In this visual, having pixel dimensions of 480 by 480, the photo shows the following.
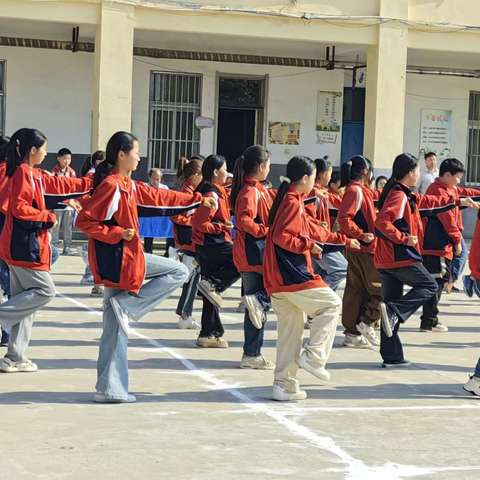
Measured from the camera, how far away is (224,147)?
2489 centimetres

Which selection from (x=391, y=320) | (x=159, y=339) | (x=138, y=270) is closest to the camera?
(x=138, y=270)

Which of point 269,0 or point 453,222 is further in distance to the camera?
point 269,0

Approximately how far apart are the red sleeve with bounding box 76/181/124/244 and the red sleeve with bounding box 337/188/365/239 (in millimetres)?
3291

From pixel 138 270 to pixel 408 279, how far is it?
288cm

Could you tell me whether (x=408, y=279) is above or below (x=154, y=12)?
below

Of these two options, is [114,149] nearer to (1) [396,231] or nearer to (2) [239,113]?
(1) [396,231]

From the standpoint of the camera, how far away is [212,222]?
11.0 m

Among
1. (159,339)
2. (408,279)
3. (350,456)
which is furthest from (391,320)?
(350,456)

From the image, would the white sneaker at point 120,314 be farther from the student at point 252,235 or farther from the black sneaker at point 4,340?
the black sneaker at point 4,340

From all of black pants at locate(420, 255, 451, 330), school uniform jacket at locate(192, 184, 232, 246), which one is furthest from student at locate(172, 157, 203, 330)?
black pants at locate(420, 255, 451, 330)

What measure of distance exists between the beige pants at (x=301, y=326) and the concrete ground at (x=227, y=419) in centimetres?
30

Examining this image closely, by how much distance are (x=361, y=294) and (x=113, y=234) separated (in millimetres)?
Answer: 3838

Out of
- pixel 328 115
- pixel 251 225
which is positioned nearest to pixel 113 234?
pixel 251 225

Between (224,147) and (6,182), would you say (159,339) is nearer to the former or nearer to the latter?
(6,182)
